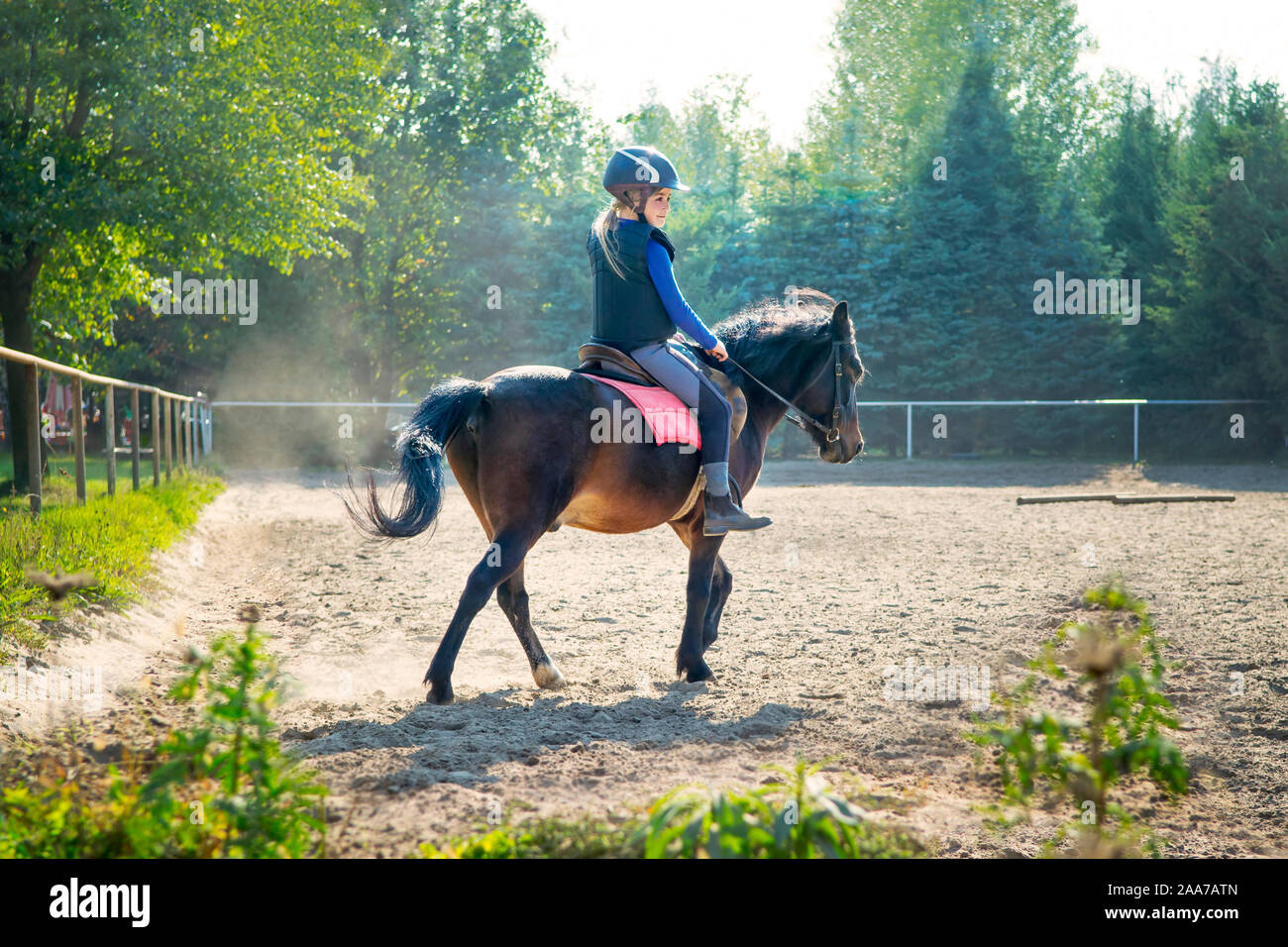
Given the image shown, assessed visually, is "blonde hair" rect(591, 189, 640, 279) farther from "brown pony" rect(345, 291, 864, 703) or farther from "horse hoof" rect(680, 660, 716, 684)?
"horse hoof" rect(680, 660, 716, 684)

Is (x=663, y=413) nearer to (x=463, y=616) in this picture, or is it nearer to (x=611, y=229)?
(x=611, y=229)

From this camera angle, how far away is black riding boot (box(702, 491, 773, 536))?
235 inches

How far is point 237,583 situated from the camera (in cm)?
907

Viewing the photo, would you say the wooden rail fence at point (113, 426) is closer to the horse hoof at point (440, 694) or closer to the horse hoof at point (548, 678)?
the horse hoof at point (440, 694)

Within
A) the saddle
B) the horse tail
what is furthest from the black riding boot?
the horse tail

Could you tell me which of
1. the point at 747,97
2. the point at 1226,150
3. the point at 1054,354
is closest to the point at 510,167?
the point at 1054,354

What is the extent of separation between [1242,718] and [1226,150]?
80.3 feet

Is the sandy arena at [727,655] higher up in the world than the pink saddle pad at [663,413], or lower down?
lower down

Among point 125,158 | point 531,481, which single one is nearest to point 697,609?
point 531,481

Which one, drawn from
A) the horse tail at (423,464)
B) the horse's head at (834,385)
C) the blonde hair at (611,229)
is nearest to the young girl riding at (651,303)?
the blonde hair at (611,229)

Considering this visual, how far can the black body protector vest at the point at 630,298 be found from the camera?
5.73m

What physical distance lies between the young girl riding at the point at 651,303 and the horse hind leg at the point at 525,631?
117cm

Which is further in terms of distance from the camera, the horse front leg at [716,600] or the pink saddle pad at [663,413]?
the horse front leg at [716,600]
